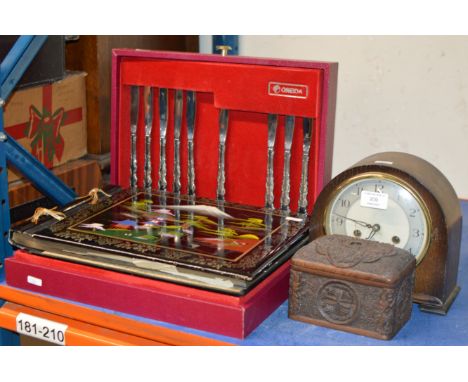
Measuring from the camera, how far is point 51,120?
5.03 feet

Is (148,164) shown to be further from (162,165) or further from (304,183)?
(304,183)

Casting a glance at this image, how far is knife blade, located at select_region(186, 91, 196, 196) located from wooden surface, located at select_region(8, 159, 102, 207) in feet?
1.07

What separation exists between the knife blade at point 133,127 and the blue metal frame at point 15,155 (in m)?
0.14

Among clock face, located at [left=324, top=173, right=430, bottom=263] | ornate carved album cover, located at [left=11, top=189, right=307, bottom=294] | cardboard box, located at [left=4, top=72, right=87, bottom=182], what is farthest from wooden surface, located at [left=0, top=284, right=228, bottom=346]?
cardboard box, located at [left=4, top=72, right=87, bottom=182]

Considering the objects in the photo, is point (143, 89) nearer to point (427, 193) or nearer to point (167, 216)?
point (167, 216)

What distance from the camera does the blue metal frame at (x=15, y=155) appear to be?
1.17 m

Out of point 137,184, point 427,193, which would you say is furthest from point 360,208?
point 137,184

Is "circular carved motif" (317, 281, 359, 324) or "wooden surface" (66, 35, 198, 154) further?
"wooden surface" (66, 35, 198, 154)

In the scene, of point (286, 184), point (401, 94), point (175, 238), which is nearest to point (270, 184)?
point (286, 184)

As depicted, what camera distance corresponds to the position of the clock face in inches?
41.6

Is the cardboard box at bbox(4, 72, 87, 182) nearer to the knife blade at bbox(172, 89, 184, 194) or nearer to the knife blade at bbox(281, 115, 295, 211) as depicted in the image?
the knife blade at bbox(172, 89, 184, 194)

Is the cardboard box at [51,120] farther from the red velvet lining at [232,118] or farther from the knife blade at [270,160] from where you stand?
the knife blade at [270,160]

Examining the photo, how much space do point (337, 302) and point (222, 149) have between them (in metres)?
0.44

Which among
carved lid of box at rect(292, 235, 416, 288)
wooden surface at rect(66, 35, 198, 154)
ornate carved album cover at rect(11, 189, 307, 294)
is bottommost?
ornate carved album cover at rect(11, 189, 307, 294)
